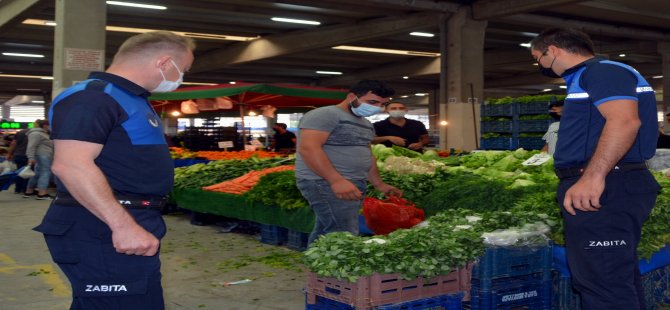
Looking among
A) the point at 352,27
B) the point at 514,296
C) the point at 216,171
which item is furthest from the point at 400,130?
the point at 352,27

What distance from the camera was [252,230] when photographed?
9.94 meters

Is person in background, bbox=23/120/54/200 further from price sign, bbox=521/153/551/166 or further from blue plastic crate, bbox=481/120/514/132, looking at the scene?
price sign, bbox=521/153/551/166

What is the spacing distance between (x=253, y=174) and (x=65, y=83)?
167 inches

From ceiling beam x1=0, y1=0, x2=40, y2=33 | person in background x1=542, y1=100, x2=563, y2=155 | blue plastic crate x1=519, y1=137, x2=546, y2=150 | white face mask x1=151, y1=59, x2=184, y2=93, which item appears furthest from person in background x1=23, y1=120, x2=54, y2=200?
white face mask x1=151, y1=59, x2=184, y2=93

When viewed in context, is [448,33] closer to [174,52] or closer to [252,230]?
[252,230]

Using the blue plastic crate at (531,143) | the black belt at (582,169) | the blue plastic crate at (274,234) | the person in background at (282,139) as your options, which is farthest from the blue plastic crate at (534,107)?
the black belt at (582,169)

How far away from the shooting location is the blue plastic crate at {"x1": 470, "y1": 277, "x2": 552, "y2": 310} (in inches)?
180

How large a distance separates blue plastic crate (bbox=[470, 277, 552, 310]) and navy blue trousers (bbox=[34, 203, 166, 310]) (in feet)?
8.03

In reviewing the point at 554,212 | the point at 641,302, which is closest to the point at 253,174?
the point at 554,212

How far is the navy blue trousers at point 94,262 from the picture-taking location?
8.80ft

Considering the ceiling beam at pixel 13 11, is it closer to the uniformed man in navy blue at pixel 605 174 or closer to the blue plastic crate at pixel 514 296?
the blue plastic crate at pixel 514 296

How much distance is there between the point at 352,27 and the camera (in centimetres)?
2216

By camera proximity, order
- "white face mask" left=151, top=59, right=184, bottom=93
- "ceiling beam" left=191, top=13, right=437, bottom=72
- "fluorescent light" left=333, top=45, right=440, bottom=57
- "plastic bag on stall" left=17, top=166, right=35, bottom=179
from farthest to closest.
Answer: "fluorescent light" left=333, top=45, right=440, bottom=57 → "ceiling beam" left=191, top=13, right=437, bottom=72 → "plastic bag on stall" left=17, top=166, right=35, bottom=179 → "white face mask" left=151, top=59, right=184, bottom=93

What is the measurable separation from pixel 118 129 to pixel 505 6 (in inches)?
673
